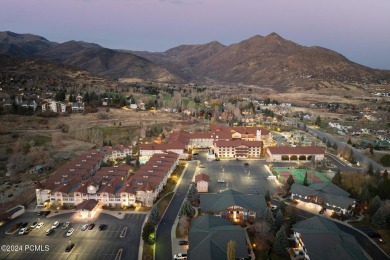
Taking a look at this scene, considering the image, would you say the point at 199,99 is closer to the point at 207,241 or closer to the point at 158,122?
the point at 158,122

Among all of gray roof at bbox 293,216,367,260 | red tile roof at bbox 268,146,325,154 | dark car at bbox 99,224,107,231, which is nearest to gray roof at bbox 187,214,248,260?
gray roof at bbox 293,216,367,260

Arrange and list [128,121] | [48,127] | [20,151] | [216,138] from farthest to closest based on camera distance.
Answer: [128,121] → [48,127] → [216,138] → [20,151]

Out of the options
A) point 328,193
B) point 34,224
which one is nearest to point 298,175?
point 328,193

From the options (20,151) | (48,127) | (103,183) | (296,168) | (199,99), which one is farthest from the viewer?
→ (199,99)

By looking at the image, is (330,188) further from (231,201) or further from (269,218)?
(231,201)

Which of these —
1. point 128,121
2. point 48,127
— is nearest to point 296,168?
point 128,121

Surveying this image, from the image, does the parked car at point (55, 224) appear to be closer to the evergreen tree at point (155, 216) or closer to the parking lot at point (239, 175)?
the evergreen tree at point (155, 216)

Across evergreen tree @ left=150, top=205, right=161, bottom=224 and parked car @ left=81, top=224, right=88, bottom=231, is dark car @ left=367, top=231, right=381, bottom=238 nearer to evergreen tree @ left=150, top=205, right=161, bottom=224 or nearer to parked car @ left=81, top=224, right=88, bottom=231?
evergreen tree @ left=150, top=205, right=161, bottom=224
